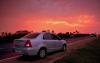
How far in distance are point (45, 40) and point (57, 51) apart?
3.17 m

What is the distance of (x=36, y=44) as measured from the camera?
12914 mm

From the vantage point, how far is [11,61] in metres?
12.6

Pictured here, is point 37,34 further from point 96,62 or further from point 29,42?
point 96,62

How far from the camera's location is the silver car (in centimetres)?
1261

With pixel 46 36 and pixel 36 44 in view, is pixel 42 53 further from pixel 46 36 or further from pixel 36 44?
pixel 46 36

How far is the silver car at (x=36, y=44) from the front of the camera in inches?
496

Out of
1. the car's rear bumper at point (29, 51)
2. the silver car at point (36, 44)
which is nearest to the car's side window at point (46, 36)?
the silver car at point (36, 44)

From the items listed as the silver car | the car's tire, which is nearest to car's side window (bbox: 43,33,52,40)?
the silver car

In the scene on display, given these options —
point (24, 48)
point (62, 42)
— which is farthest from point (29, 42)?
point (62, 42)

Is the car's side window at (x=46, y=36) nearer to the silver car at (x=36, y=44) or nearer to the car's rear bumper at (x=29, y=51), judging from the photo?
the silver car at (x=36, y=44)

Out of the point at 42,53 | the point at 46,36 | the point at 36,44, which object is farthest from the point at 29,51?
the point at 46,36

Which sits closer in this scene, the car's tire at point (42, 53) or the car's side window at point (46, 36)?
the car's tire at point (42, 53)

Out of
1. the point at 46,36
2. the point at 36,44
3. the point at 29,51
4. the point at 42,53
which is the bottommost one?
the point at 42,53

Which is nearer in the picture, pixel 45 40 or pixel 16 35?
pixel 45 40
